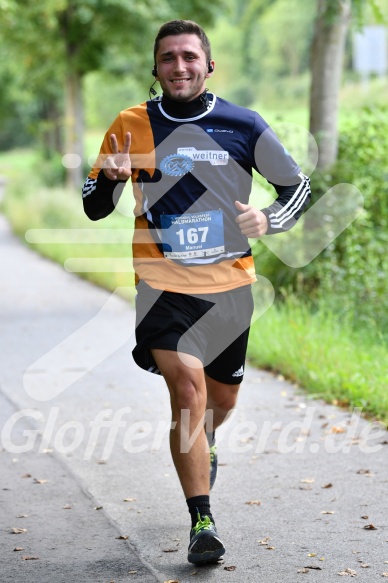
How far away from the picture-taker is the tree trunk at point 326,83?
1068cm

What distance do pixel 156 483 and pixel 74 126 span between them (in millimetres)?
22916

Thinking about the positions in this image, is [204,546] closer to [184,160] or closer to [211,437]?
[211,437]

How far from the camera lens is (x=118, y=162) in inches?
179

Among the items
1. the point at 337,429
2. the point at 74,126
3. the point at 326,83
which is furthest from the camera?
the point at 74,126

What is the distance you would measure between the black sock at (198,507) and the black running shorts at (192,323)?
59 cm

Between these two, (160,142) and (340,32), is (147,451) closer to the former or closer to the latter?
(160,142)

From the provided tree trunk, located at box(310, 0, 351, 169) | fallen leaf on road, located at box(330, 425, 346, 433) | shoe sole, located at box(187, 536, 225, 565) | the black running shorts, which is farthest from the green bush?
shoe sole, located at box(187, 536, 225, 565)

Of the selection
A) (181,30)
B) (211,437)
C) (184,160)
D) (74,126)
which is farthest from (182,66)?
(74,126)

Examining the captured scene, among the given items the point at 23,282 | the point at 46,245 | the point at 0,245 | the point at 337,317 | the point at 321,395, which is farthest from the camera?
the point at 0,245

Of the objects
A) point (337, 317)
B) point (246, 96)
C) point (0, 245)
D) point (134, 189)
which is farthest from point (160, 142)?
point (246, 96)

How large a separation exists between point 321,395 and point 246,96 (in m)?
62.9

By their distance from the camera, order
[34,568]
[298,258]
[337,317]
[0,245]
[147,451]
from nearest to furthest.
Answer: [34,568], [147,451], [337,317], [298,258], [0,245]

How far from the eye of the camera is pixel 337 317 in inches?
367

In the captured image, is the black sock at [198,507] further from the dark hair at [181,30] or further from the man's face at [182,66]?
the dark hair at [181,30]
